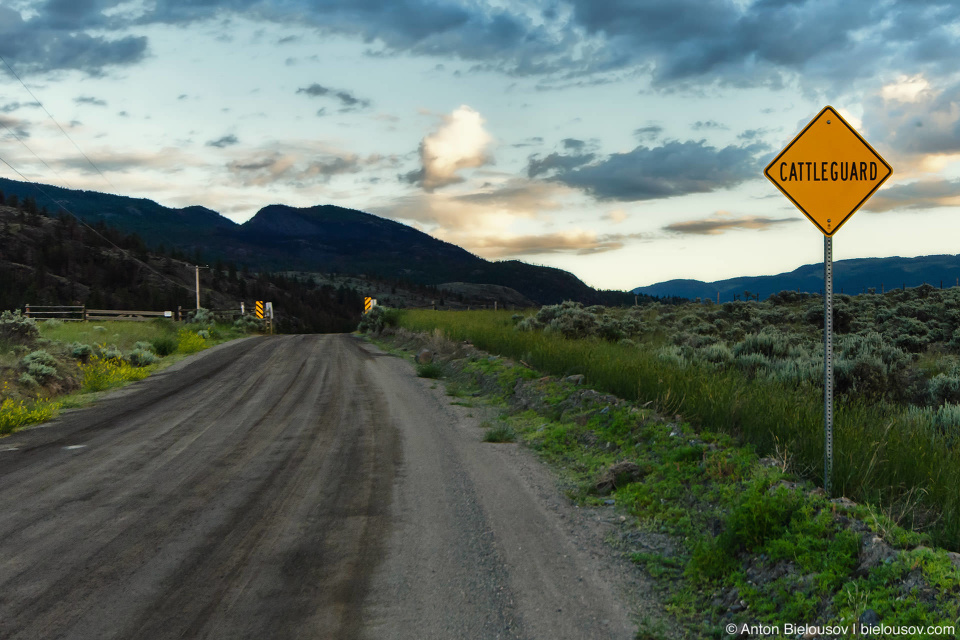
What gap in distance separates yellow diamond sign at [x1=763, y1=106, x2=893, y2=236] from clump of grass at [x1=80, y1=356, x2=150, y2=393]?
611 inches

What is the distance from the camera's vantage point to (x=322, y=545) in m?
5.28

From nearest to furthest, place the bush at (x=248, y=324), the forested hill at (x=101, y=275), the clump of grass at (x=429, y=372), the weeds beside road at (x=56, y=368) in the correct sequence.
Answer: the weeds beside road at (x=56, y=368), the clump of grass at (x=429, y=372), the bush at (x=248, y=324), the forested hill at (x=101, y=275)

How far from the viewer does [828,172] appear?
5988 mm

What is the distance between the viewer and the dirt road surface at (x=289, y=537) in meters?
4.12

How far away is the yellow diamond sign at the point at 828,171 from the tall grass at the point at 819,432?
217 cm

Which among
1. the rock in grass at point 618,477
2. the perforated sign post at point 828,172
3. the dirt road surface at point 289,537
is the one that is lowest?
the dirt road surface at point 289,537

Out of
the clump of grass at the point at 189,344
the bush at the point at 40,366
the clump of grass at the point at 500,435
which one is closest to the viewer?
the clump of grass at the point at 500,435

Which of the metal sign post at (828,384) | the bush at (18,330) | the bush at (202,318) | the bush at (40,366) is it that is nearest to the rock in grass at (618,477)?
the metal sign post at (828,384)

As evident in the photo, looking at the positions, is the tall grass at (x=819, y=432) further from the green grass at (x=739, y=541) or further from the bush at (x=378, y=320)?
the bush at (x=378, y=320)

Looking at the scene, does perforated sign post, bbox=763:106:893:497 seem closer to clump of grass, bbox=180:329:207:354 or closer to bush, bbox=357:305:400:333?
clump of grass, bbox=180:329:207:354

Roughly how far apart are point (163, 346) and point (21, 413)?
1318 centimetres

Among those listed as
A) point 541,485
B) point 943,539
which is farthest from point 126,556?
point 943,539

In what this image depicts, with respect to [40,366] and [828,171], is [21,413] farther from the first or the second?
[828,171]

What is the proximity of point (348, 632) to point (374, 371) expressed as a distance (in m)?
14.1
